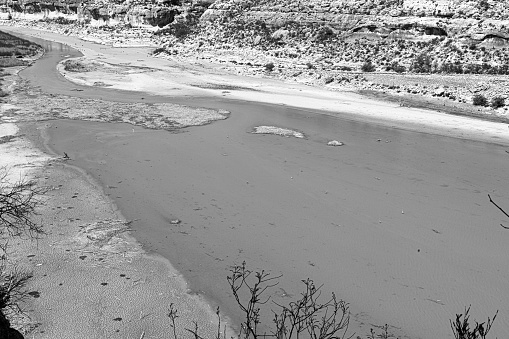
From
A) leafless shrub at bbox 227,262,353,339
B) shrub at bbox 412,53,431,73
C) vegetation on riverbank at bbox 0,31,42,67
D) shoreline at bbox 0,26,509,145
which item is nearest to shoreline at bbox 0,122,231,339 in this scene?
leafless shrub at bbox 227,262,353,339

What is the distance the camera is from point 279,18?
36219 mm

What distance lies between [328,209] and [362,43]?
22.6m

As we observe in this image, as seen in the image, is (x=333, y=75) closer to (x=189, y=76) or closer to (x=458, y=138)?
(x=189, y=76)

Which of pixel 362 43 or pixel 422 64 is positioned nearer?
pixel 422 64

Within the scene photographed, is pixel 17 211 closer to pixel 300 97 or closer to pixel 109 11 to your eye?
pixel 300 97

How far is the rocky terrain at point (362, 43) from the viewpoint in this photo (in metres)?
22.1

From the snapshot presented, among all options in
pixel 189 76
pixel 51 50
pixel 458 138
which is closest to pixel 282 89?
pixel 189 76

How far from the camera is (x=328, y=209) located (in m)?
9.39

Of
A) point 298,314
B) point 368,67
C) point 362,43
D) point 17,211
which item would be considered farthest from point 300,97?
point 17,211

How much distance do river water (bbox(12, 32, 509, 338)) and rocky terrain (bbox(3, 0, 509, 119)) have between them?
7.54 metres

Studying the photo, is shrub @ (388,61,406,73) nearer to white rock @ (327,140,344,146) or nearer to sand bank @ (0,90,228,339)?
white rock @ (327,140,344,146)

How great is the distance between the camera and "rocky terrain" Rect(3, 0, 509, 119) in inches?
869

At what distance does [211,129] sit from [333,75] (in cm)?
1098

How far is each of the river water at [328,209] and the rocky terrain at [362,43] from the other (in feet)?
24.7
